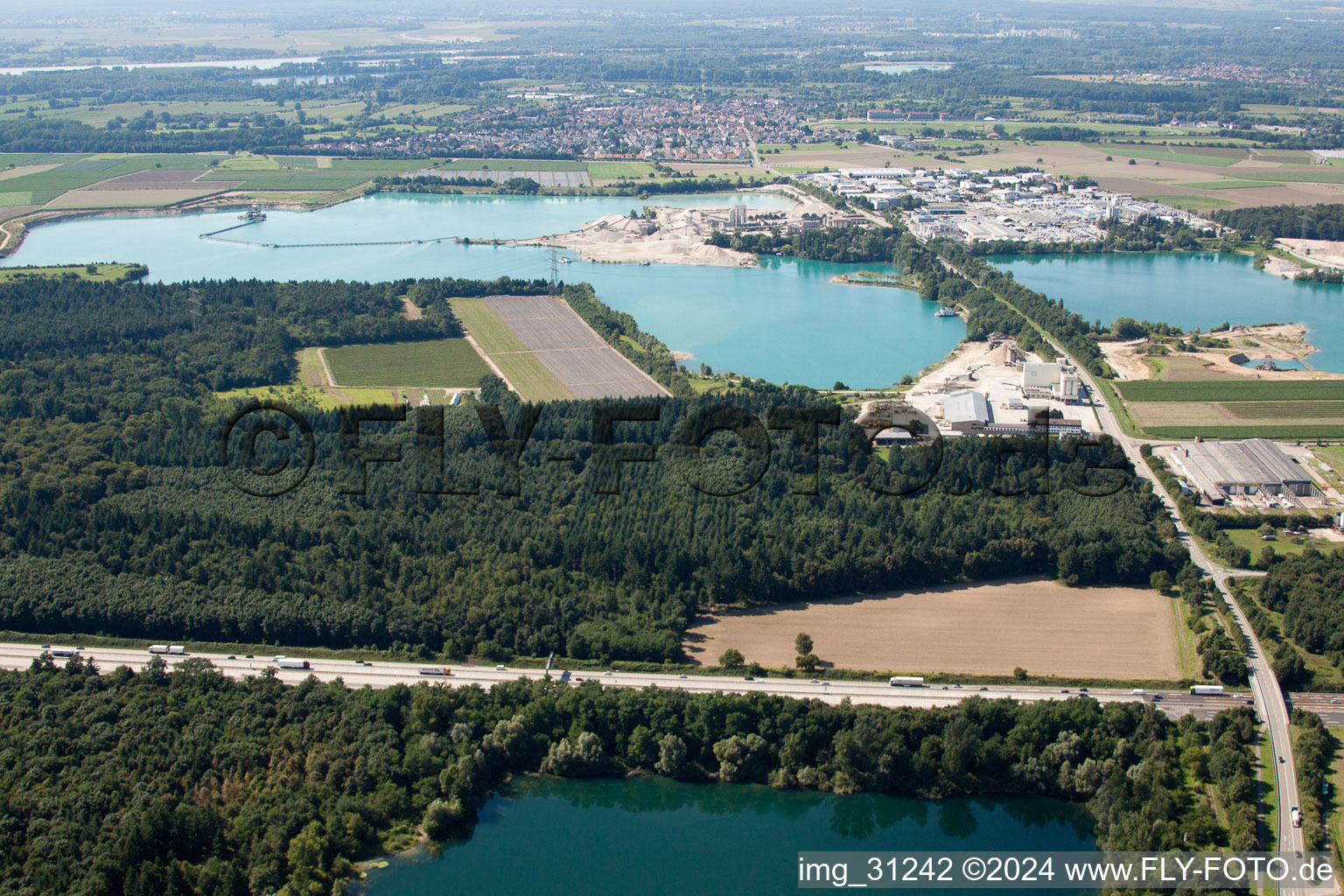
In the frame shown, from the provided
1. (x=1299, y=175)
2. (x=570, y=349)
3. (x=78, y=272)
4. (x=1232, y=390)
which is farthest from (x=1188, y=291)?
(x=78, y=272)

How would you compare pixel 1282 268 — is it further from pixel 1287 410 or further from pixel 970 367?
pixel 970 367

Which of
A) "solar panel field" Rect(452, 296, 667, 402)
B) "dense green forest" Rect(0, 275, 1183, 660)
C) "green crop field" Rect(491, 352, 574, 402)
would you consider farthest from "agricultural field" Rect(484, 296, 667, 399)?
"dense green forest" Rect(0, 275, 1183, 660)

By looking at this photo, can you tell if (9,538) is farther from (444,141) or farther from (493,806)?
(444,141)

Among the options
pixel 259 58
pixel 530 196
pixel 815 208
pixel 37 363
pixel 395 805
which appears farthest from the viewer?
pixel 259 58

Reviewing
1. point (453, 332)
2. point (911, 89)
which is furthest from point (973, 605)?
point (911, 89)

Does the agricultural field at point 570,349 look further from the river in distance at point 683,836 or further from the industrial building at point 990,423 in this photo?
the river in distance at point 683,836

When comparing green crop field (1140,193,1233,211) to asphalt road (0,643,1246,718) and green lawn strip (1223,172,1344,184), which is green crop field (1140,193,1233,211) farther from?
asphalt road (0,643,1246,718)
